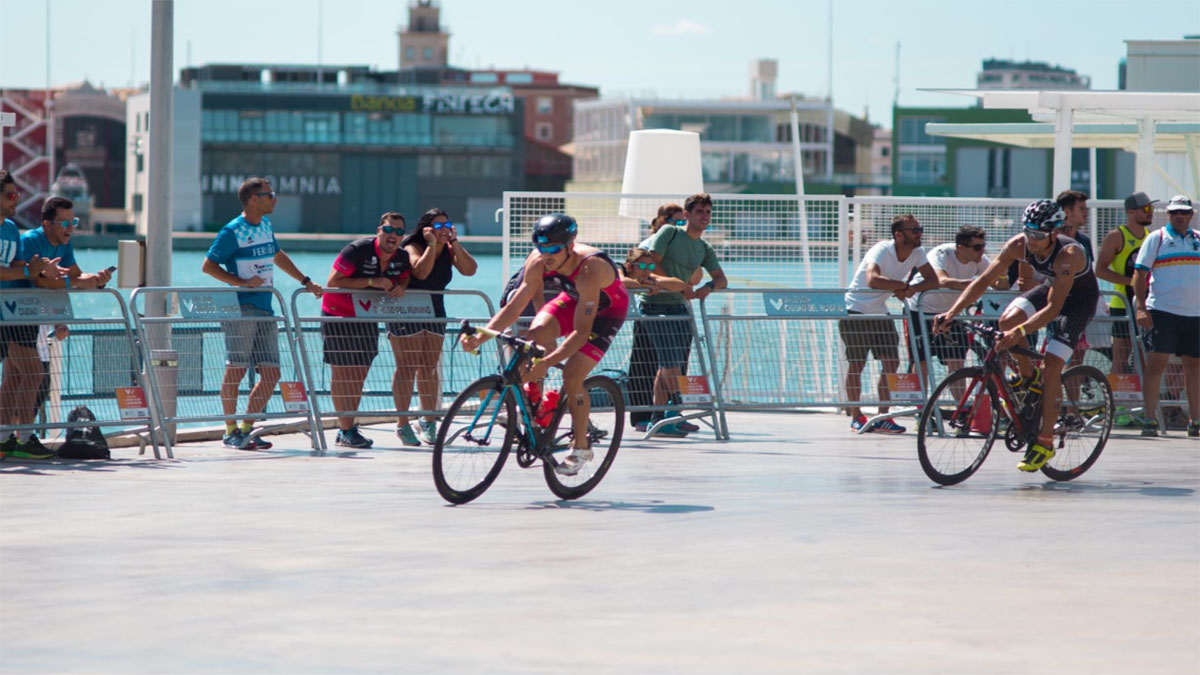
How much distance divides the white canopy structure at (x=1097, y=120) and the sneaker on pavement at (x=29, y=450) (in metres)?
9.61

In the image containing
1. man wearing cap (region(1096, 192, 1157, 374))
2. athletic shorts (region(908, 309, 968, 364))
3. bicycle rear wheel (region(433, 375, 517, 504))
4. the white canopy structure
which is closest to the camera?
bicycle rear wheel (region(433, 375, 517, 504))

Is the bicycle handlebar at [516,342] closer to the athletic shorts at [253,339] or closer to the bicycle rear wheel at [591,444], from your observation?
the bicycle rear wheel at [591,444]

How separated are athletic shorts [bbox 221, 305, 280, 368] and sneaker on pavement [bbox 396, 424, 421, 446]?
1092 millimetres

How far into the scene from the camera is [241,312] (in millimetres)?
11758

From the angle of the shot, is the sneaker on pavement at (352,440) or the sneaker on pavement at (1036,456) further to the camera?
the sneaker on pavement at (352,440)

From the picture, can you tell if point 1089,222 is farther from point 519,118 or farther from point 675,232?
point 519,118

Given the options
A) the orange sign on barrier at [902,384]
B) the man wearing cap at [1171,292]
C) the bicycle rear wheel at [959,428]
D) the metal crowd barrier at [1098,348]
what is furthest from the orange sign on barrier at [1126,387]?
the bicycle rear wheel at [959,428]

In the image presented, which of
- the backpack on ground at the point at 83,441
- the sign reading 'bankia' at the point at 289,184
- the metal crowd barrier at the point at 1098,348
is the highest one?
the sign reading 'bankia' at the point at 289,184

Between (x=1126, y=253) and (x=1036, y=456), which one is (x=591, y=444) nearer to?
(x=1036, y=456)

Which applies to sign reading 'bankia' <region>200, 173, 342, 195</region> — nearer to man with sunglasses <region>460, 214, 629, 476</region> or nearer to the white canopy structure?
the white canopy structure

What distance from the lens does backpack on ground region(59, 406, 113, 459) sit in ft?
35.7

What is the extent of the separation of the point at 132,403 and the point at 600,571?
17.1ft

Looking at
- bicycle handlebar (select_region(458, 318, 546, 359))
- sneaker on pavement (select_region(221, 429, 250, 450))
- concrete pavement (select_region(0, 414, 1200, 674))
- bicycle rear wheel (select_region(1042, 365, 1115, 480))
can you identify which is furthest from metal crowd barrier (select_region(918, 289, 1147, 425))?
sneaker on pavement (select_region(221, 429, 250, 450))

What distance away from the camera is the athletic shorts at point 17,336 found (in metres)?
10.7
